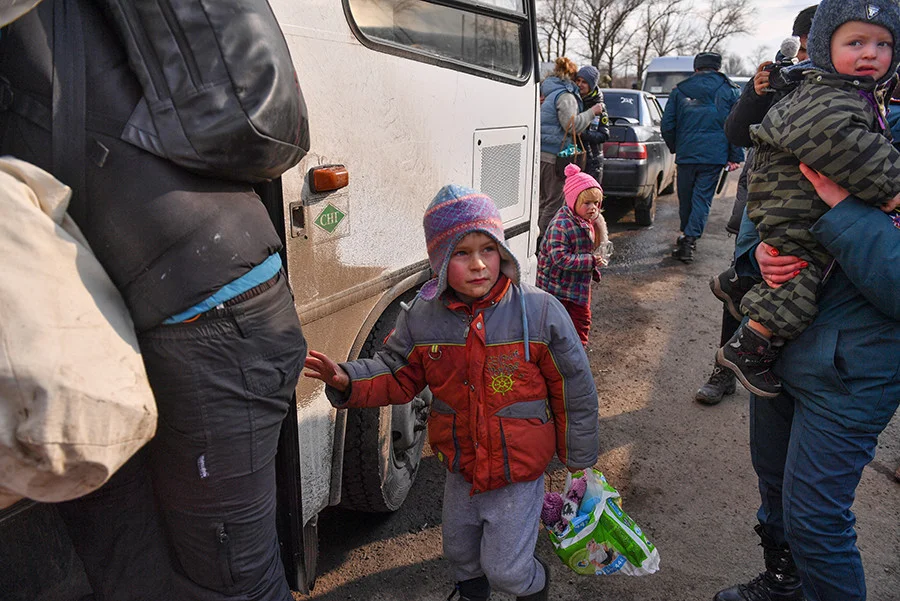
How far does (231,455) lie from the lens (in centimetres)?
145

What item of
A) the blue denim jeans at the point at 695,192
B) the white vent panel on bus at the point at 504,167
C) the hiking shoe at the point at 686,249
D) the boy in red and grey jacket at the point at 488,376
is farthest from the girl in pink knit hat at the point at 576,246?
the hiking shoe at the point at 686,249

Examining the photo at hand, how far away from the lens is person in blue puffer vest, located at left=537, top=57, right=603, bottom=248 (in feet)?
20.0

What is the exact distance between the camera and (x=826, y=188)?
1.85 m

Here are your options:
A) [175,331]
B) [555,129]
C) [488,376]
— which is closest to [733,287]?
[488,376]

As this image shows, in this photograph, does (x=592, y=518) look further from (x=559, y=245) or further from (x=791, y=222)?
(x=559, y=245)

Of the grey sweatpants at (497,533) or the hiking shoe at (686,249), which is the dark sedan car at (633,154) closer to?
the hiking shoe at (686,249)

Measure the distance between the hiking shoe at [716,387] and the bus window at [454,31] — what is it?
222 cm

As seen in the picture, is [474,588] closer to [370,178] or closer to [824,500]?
[824,500]

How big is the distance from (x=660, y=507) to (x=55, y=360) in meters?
2.75

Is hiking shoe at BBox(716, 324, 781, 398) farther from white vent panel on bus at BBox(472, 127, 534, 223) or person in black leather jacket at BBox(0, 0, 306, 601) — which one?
person in black leather jacket at BBox(0, 0, 306, 601)

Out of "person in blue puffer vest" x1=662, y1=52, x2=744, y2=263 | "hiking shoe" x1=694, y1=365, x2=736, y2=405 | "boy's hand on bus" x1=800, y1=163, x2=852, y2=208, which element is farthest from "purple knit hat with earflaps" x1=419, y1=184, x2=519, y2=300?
"person in blue puffer vest" x1=662, y1=52, x2=744, y2=263

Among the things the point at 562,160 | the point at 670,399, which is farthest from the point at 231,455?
the point at 562,160

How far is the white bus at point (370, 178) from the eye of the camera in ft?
6.49

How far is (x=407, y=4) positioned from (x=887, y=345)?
1.84 m
